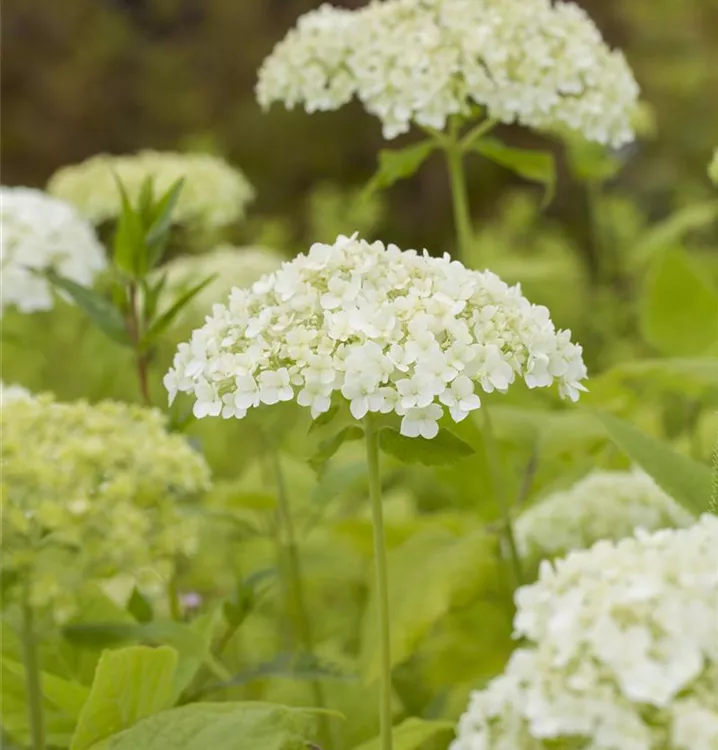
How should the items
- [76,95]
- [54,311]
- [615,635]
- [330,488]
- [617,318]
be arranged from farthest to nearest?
[76,95], [617,318], [54,311], [330,488], [615,635]

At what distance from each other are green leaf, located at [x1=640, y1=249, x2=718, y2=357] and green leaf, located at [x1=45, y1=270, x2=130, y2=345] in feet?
2.52

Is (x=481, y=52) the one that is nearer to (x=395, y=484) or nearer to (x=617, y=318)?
(x=395, y=484)

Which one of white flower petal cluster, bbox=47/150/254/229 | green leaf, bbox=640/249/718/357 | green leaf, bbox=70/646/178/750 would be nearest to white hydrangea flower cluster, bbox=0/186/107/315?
white flower petal cluster, bbox=47/150/254/229

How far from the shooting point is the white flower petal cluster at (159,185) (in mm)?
1799

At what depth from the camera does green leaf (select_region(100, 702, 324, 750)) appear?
2.26ft

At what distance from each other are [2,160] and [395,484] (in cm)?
236

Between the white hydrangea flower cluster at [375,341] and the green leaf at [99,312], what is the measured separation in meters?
0.25

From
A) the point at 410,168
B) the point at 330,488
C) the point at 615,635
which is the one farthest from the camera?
the point at 410,168

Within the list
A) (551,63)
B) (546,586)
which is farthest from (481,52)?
(546,586)

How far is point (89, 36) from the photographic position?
396 cm

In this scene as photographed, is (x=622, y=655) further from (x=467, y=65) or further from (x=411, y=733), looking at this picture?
(x=467, y=65)

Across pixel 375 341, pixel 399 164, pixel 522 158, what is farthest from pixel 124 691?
pixel 522 158

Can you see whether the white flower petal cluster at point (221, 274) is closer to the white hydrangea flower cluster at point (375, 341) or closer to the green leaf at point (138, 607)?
the green leaf at point (138, 607)

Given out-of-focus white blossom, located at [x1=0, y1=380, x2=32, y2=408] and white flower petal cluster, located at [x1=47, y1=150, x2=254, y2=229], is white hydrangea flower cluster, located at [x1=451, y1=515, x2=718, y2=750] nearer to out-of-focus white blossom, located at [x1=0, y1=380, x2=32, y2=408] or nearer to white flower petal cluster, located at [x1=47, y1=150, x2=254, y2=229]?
out-of-focus white blossom, located at [x1=0, y1=380, x2=32, y2=408]
